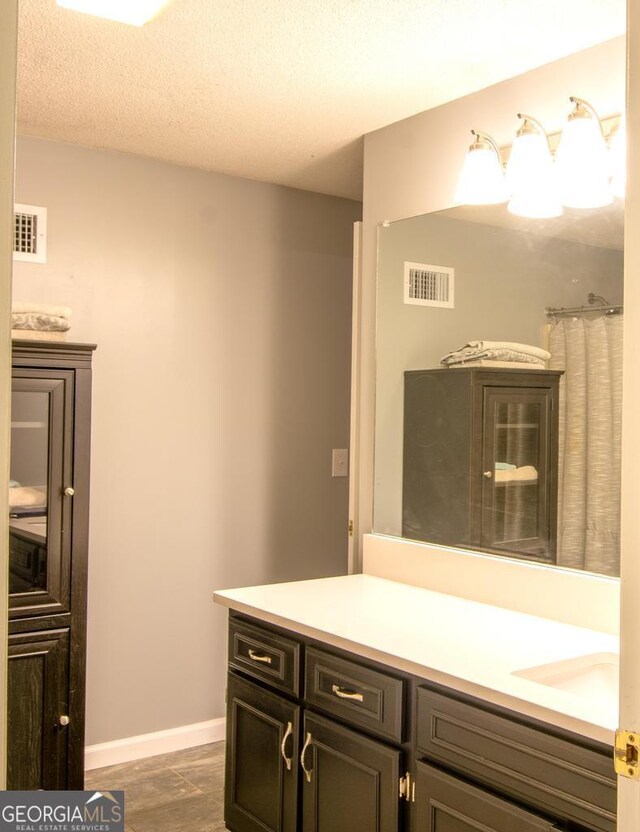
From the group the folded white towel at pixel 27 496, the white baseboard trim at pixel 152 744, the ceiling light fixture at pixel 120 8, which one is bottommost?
the white baseboard trim at pixel 152 744

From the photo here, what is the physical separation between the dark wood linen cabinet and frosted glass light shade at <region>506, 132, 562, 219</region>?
1.44 metres

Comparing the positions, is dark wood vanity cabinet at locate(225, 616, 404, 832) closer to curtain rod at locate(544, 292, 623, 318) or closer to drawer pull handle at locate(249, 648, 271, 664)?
drawer pull handle at locate(249, 648, 271, 664)

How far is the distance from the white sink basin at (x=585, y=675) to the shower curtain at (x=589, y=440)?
0.26m

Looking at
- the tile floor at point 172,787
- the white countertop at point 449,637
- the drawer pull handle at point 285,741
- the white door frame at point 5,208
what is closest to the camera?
the white door frame at point 5,208

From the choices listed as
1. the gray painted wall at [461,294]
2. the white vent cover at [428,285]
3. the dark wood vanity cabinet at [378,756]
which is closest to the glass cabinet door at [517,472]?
the gray painted wall at [461,294]

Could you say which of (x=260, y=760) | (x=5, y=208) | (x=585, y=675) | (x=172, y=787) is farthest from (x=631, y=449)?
(x=172, y=787)

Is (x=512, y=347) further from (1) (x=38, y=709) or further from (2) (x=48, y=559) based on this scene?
(1) (x=38, y=709)

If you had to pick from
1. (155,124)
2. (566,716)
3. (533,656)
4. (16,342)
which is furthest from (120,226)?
(566,716)

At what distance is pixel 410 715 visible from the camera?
186 centimetres

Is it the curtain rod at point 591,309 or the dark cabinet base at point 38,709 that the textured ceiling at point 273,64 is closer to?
the curtain rod at point 591,309

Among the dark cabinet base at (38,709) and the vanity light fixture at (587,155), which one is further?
the dark cabinet base at (38,709)

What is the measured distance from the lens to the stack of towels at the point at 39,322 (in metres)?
2.66

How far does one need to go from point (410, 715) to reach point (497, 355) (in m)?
1.07

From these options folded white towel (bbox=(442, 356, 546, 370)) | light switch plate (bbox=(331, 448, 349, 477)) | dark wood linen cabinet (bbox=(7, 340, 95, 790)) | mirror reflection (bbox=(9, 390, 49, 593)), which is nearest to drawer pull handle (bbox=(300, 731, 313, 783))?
dark wood linen cabinet (bbox=(7, 340, 95, 790))
